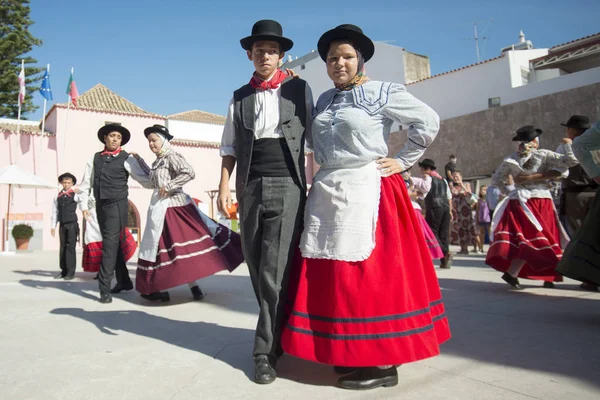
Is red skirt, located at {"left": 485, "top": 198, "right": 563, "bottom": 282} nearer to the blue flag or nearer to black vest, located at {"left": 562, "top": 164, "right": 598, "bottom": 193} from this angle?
black vest, located at {"left": 562, "top": 164, "right": 598, "bottom": 193}

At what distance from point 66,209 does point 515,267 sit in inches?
268

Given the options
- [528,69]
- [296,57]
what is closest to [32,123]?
[296,57]

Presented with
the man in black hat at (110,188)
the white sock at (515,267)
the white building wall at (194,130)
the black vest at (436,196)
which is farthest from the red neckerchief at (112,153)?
the white building wall at (194,130)

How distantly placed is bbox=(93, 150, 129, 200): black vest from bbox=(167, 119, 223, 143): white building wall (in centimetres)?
2239

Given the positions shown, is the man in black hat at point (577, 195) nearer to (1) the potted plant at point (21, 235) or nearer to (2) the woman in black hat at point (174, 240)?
(2) the woman in black hat at point (174, 240)

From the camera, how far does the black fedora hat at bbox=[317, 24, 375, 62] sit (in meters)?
2.55

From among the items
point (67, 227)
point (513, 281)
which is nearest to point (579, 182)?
point (513, 281)

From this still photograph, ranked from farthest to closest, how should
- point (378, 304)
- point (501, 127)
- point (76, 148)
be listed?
point (76, 148) < point (501, 127) < point (378, 304)

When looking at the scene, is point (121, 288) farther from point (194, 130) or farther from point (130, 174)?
point (194, 130)

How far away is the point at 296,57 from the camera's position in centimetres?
3659

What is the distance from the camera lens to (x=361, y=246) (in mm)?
2361

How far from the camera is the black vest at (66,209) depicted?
8.04 m

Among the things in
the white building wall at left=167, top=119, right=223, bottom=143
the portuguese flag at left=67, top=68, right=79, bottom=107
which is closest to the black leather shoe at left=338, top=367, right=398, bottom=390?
the portuguese flag at left=67, top=68, right=79, bottom=107

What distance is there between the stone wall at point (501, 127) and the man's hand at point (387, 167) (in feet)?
52.7
